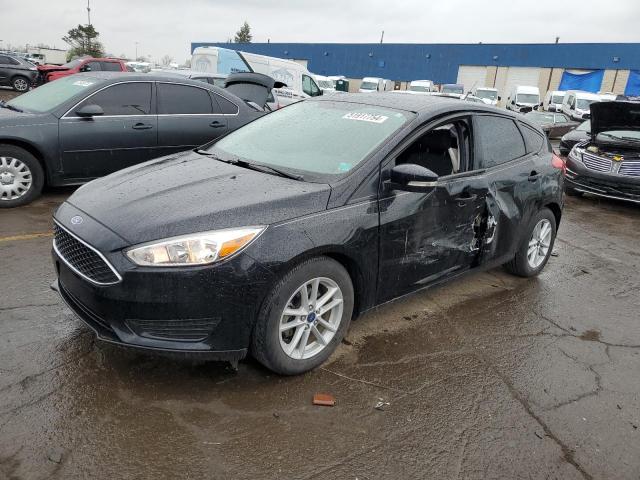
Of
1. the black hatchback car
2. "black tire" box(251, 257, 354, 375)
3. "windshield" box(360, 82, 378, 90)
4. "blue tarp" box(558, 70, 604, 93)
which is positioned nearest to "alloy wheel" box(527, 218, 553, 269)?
the black hatchback car

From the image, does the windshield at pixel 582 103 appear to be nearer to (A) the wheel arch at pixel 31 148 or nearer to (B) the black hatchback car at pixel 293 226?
(B) the black hatchback car at pixel 293 226

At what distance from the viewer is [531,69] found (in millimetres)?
40750

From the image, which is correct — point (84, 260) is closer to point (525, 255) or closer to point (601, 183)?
point (525, 255)

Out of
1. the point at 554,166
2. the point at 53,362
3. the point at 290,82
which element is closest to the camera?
the point at 53,362

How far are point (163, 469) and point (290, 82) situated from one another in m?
17.5

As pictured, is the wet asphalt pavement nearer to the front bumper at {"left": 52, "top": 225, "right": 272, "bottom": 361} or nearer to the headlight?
the front bumper at {"left": 52, "top": 225, "right": 272, "bottom": 361}

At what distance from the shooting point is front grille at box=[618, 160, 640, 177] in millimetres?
8219

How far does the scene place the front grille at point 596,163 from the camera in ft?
28.0

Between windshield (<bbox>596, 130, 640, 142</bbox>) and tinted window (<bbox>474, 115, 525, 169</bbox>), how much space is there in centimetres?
528

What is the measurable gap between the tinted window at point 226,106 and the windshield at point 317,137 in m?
3.21

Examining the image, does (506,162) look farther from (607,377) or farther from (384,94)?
(607,377)

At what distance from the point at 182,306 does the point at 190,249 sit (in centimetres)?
28

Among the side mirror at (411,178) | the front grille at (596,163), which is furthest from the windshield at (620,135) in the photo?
the side mirror at (411,178)

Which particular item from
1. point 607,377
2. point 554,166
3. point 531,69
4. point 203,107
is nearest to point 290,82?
point 203,107
